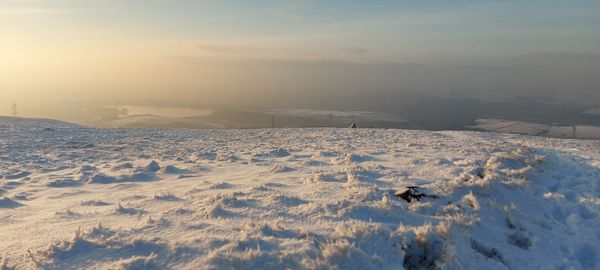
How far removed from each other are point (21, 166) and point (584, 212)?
18.3 metres

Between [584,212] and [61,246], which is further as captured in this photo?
[584,212]

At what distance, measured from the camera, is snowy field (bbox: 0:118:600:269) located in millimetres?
5652

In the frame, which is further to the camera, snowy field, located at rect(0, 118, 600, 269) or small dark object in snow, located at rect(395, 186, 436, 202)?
small dark object in snow, located at rect(395, 186, 436, 202)

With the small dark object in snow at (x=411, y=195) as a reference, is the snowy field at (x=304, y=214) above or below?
below

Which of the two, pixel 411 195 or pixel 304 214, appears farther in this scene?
pixel 411 195

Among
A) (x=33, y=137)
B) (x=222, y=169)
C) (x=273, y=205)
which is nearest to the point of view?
(x=273, y=205)

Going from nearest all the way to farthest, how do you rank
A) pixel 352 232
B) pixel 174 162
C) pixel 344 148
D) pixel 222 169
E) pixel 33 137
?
pixel 352 232, pixel 222 169, pixel 174 162, pixel 344 148, pixel 33 137

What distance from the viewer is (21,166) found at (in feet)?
48.5

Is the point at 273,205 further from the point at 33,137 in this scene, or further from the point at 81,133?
the point at 81,133

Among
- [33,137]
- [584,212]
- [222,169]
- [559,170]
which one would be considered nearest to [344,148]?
[222,169]

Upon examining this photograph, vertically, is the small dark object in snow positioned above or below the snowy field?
above

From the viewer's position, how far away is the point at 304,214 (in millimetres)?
7477

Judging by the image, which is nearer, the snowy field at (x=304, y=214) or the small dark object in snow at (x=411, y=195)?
the snowy field at (x=304, y=214)

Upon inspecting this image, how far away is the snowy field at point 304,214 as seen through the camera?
18.5ft
